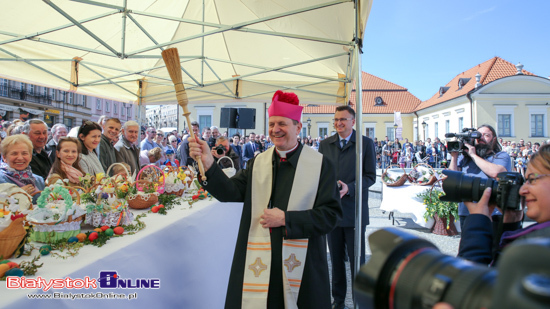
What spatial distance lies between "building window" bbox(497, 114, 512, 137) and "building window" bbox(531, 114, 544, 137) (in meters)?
2.31

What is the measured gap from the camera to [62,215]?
1.83 meters

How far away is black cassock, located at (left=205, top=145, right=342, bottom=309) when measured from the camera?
6.47 ft

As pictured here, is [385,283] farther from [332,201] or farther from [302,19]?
[302,19]

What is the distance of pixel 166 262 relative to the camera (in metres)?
2.28

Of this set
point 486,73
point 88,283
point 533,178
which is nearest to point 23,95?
point 88,283

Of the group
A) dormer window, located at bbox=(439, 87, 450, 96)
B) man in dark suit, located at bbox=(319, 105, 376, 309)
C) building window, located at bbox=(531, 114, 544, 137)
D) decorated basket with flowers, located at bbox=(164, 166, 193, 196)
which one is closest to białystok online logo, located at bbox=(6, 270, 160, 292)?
decorated basket with flowers, located at bbox=(164, 166, 193, 196)

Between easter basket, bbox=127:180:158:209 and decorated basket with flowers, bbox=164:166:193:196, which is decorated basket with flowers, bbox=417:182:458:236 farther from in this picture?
easter basket, bbox=127:180:158:209

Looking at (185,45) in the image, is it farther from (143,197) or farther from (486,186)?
(486,186)

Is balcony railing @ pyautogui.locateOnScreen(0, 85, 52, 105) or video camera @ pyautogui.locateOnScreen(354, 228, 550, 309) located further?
balcony railing @ pyautogui.locateOnScreen(0, 85, 52, 105)

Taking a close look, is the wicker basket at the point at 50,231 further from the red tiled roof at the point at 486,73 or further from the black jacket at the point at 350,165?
the red tiled roof at the point at 486,73

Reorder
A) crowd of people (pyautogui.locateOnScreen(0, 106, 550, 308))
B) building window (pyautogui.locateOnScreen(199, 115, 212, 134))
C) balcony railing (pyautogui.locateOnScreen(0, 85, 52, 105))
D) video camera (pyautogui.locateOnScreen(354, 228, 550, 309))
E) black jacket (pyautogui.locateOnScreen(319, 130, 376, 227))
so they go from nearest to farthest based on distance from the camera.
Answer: video camera (pyautogui.locateOnScreen(354, 228, 550, 309)) → crowd of people (pyautogui.locateOnScreen(0, 106, 550, 308)) → black jacket (pyautogui.locateOnScreen(319, 130, 376, 227)) → balcony railing (pyautogui.locateOnScreen(0, 85, 52, 105)) → building window (pyautogui.locateOnScreen(199, 115, 212, 134))

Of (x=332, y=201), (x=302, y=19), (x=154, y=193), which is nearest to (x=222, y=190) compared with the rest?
(x=332, y=201)

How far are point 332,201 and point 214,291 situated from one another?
5.02ft

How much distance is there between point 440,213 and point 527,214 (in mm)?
5226
